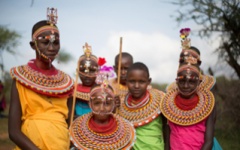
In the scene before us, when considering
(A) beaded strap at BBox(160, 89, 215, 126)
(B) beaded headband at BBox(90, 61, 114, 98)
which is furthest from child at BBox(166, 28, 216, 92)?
(B) beaded headband at BBox(90, 61, 114, 98)

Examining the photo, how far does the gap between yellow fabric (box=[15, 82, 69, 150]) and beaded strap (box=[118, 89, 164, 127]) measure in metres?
1.17

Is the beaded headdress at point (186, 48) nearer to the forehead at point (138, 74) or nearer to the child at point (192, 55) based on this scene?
the child at point (192, 55)

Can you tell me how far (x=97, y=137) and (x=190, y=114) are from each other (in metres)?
1.25

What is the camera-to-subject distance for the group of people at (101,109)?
346 cm

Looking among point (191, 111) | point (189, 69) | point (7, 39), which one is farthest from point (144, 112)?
point (7, 39)

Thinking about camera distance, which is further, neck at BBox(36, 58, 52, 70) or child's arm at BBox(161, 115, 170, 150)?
child's arm at BBox(161, 115, 170, 150)

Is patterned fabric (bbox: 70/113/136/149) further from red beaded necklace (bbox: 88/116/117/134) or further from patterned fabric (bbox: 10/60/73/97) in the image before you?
patterned fabric (bbox: 10/60/73/97)

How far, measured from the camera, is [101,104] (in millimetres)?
4027

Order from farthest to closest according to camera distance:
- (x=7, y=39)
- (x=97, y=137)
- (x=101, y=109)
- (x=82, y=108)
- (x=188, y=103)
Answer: (x=7, y=39) → (x=82, y=108) → (x=188, y=103) → (x=101, y=109) → (x=97, y=137)

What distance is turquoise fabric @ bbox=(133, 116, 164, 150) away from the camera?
4.30 m

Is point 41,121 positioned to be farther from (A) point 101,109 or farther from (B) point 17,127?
(A) point 101,109

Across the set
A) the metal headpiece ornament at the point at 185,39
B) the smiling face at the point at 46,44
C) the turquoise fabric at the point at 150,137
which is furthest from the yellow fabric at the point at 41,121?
the metal headpiece ornament at the point at 185,39

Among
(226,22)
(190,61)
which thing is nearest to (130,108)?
(190,61)

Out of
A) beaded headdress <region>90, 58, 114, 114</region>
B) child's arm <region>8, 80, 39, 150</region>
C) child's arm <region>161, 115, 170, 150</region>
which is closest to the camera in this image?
child's arm <region>8, 80, 39, 150</region>
